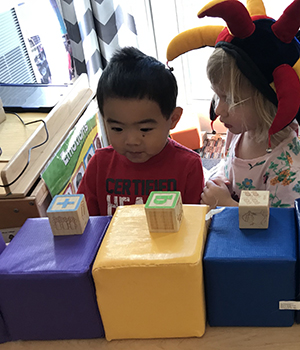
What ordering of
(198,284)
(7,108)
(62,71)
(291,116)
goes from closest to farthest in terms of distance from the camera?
(198,284) → (291,116) → (7,108) → (62,71)

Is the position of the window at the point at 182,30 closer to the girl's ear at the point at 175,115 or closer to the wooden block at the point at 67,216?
the girl's ear at the point at 175,115

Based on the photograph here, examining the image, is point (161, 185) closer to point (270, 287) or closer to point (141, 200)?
point (141, 200)

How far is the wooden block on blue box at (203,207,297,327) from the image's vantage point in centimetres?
61

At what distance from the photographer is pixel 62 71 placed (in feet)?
7.82

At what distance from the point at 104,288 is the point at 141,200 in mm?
472

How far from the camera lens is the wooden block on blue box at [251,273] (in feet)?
2.01

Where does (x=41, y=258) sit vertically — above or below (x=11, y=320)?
above

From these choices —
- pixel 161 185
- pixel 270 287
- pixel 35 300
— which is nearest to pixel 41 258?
pixel 35 300

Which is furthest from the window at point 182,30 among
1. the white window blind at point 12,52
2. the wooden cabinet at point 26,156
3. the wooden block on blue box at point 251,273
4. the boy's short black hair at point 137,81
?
the wooden block on blue box at point 251,273

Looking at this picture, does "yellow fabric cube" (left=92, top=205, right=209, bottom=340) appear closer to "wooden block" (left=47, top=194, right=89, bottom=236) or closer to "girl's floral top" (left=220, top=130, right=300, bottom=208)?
"wooden block" (left=47, top=194, right=89, bottom=236)

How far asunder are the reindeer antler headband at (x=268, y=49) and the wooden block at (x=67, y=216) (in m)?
0.45

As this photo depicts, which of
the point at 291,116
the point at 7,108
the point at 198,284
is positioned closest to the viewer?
the point at 198,284

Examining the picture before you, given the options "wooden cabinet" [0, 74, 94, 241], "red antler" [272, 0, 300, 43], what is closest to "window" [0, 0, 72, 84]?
"wooden cabinet" [0, 74, 94, 241]

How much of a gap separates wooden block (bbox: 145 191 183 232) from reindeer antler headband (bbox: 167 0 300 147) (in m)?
0.33
